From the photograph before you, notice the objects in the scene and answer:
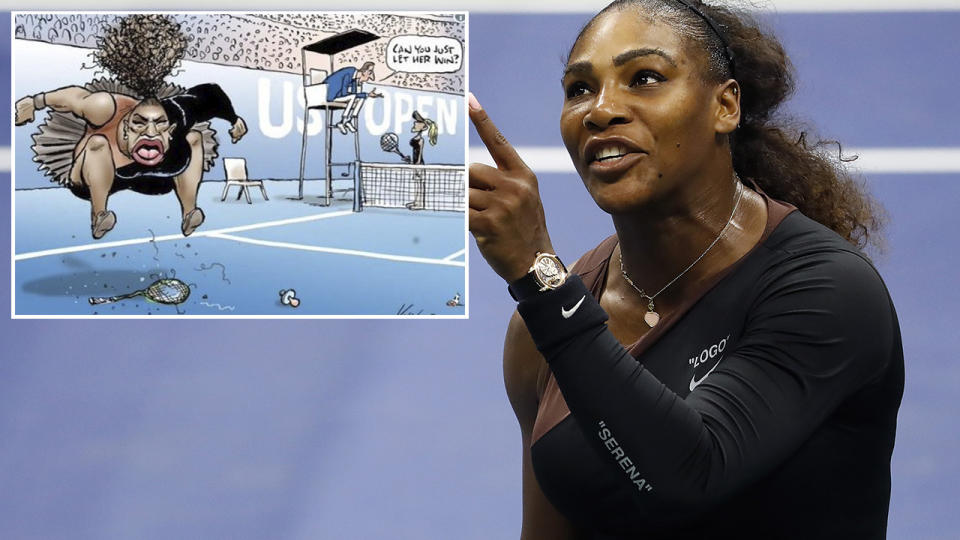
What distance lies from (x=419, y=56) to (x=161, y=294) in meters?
0.59

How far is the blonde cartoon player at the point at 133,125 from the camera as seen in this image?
6.33 ft

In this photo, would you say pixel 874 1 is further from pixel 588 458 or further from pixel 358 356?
pixel 588 458

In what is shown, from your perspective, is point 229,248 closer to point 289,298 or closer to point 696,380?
point 289,298

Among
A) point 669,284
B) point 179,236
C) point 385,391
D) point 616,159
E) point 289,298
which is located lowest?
point 385,391

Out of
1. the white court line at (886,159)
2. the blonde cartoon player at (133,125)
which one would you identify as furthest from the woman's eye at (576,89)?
the white court line at (886,159)

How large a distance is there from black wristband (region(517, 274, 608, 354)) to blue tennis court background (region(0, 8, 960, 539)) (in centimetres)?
135

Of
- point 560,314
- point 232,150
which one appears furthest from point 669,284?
point 232,150

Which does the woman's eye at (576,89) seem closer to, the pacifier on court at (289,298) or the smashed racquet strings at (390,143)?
the smashed racquet strings at (390,143)

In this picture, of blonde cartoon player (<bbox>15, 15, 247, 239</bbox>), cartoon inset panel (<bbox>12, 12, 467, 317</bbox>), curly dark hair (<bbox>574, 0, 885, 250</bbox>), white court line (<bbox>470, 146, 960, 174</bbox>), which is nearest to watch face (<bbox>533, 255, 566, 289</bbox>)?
curly dark hair (<bbox>574, 0, 885, 250</bbox>)

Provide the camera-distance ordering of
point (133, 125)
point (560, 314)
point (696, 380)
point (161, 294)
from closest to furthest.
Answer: point (560, 314), point (696, 380), point (133, 125), point (161, 294)

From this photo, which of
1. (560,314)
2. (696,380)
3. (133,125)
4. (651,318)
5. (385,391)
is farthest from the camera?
(385,391)

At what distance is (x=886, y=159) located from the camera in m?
2.25

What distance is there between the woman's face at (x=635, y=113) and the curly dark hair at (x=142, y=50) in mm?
1164

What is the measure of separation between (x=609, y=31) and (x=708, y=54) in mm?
88
